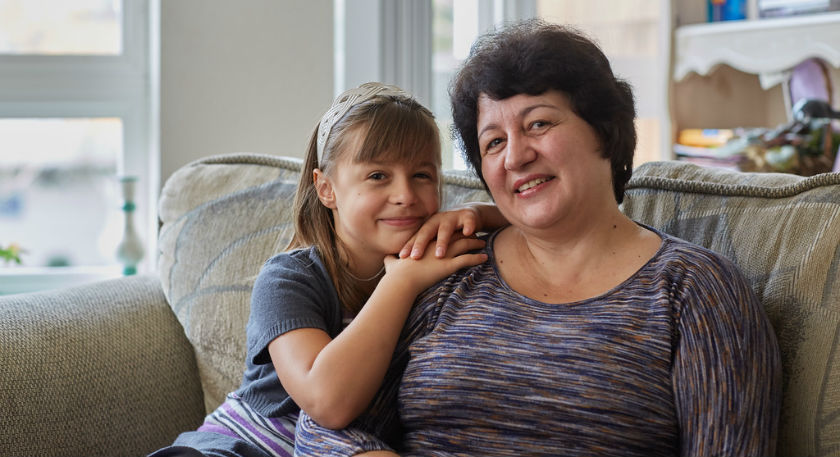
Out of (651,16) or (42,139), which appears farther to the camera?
(651,16)

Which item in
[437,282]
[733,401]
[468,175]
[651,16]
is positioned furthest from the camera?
[651,16]

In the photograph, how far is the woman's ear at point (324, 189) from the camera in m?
1.50

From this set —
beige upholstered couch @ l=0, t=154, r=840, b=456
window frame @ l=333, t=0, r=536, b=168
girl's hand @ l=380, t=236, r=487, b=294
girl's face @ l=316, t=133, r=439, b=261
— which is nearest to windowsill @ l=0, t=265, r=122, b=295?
window frame @ l=333, t=0, r=536, b=168

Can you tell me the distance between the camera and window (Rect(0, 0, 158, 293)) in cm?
280

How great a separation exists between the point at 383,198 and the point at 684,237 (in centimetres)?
49

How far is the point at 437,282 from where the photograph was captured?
136 cm

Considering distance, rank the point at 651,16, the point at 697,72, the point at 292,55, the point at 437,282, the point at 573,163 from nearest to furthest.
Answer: the point at 573,163 < the point at 437,282 < the point at 292,55 < the point at 697,72 < the point at 651,16

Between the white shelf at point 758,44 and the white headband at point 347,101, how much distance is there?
6.57 feet

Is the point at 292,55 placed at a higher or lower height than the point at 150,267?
higher

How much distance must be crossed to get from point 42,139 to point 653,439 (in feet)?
7.77

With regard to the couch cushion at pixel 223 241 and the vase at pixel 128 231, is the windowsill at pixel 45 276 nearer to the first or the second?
the vase at pixel 128 231

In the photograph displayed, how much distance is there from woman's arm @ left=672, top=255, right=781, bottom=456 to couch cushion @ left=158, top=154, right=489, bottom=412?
23.2 inches

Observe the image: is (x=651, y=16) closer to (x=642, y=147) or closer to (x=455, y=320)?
(x=642, y=147)

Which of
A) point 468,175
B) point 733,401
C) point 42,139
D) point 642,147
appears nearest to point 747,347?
point 733,401
